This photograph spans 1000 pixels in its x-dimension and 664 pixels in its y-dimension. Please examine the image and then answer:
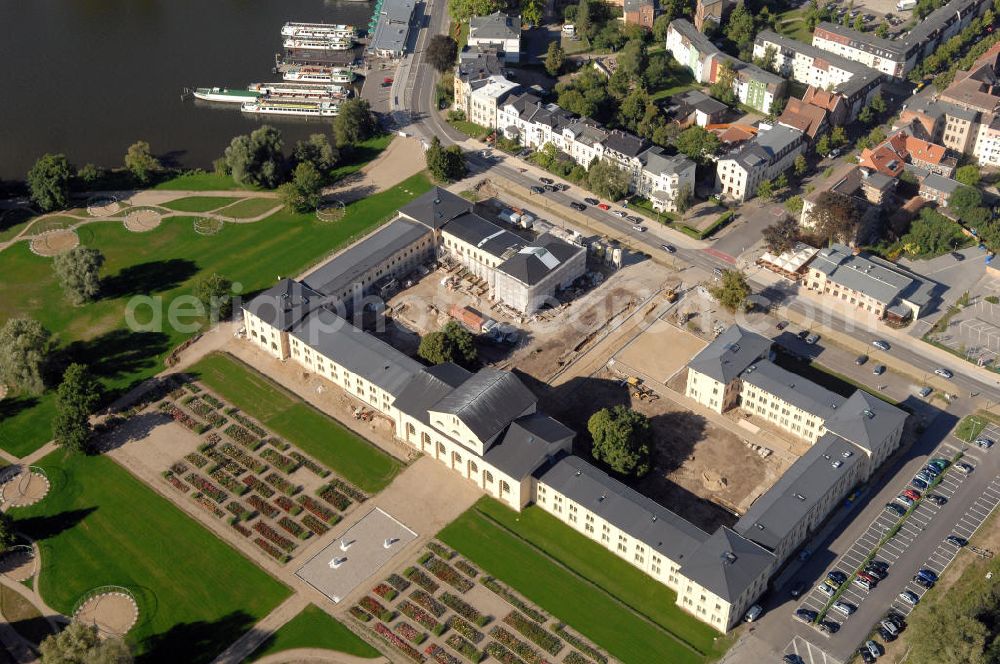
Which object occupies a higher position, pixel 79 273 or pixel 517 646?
pixel 79 273

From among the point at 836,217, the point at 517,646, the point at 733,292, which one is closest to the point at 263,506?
the point at 517,646

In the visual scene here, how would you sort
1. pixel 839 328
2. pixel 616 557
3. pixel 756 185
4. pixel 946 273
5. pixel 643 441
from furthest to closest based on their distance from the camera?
pixel 756 185 → pixel 946 273 → pixel 839 328 → pixel 643 441 → pixel 616 557

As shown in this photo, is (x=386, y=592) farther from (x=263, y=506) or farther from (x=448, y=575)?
(x=263, y=506)

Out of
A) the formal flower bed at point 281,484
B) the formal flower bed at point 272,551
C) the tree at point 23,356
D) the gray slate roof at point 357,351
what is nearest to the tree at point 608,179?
the gray slate roof at point 357,351

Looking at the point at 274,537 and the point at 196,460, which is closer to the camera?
the point at 274,537

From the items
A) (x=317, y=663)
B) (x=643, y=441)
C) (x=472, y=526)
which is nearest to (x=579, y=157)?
(x=643, y=441)

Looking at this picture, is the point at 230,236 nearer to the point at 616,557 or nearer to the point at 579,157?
the point at 579,157

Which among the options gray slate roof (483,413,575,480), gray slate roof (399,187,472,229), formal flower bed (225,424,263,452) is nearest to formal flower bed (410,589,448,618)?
gray slate roof (483,413,575,480)
